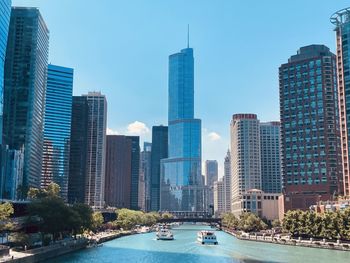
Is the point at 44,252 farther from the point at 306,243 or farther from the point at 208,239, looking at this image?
the point at 306,243

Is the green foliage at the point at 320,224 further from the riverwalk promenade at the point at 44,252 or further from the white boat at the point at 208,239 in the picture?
the riverwalk promenade at the point at 44,252

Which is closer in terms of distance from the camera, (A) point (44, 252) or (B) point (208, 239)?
(A) point (44, 252)

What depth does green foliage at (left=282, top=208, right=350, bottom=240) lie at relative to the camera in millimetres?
137250

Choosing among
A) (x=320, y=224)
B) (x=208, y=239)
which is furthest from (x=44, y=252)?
(x=320, y=224)

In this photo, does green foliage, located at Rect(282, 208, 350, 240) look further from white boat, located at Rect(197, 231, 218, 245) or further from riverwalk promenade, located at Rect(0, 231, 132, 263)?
riverwalk promenade, located at Rect(0, 231, 132, 263)

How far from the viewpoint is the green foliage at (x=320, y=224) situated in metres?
137

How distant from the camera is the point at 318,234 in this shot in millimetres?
148750

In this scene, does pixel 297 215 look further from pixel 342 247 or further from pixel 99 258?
pixel 99 258

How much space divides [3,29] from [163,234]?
105 m

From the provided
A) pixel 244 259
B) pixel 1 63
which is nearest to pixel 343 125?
pixel 244 259

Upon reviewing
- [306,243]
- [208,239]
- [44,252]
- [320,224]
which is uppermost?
[320,224]

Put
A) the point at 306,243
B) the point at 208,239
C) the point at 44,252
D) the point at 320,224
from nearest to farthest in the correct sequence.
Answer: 1. the point at 44,252
2. the point at 306,243
3. the point at 320,224
4. the point at 208,239

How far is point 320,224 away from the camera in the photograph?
147625 mm

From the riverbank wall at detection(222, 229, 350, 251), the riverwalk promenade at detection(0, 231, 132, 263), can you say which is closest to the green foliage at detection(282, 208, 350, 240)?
the riverbank wall at detection(222, 229, 350, 251)
